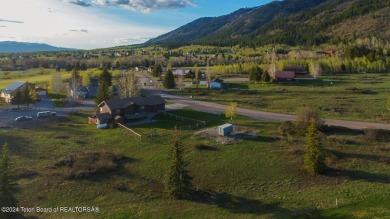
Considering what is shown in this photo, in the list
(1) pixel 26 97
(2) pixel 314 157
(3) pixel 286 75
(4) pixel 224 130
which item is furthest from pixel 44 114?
(3) pixel 286 75

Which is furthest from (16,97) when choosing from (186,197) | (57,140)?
(186,197)

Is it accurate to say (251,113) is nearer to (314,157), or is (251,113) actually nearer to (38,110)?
(314,157)

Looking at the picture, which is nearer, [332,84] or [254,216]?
[254,216]

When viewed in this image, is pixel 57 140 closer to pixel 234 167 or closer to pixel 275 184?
pixel 234 167

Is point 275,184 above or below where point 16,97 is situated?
below

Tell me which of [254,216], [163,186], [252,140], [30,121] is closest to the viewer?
[254,216]

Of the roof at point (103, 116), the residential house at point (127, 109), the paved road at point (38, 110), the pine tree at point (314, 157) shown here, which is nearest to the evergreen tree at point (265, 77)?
the residential house at point (127, 109)
